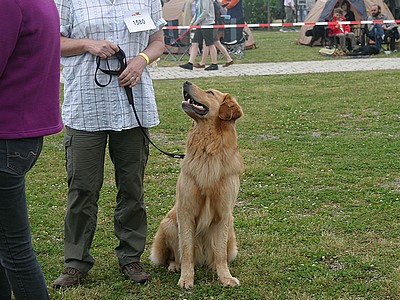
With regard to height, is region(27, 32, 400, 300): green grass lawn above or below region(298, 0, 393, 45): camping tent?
below

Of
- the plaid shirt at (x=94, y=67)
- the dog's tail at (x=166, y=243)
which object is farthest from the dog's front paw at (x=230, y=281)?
the plaid shirt at (x=94, y=67)

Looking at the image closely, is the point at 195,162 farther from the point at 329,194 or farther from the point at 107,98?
the point at 329,194

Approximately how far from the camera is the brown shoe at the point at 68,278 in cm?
407

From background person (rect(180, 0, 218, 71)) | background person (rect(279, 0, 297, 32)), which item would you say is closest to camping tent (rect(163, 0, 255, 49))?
background person (rect(180, 0, 218, 71))

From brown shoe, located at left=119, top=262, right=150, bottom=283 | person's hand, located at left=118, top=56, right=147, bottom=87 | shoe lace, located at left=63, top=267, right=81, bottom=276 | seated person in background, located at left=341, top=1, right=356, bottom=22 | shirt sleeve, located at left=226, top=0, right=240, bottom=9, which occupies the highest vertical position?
shirt sleeve, located at left=226, top=0, right=240, bottom=9

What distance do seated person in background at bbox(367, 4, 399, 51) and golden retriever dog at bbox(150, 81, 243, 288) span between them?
51.5 ft

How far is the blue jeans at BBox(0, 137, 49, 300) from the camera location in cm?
287

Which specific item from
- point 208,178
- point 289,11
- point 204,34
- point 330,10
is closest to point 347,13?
point 330,10

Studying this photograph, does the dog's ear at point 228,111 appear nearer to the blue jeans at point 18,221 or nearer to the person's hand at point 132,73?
the person's hand at point 132,73

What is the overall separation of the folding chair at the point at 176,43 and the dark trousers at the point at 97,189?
1488 cm

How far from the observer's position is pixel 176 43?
19344 mm

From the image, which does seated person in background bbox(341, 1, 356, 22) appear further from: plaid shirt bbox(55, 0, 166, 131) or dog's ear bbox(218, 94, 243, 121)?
plaid shirt bbox(55, 0, 166, 131)

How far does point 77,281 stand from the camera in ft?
13.6

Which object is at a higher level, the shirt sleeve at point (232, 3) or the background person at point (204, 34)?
the shirt sleeve at point (232, 3)
